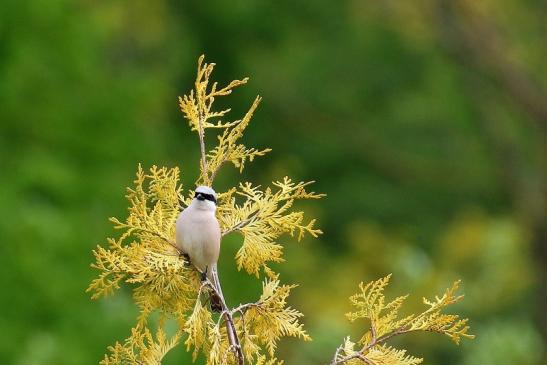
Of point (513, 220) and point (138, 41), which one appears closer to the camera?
point (513, 220)

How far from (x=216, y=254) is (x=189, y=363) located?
→ 1058 cm

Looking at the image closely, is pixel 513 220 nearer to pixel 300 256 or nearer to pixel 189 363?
pixel 300 256

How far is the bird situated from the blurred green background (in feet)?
28.0

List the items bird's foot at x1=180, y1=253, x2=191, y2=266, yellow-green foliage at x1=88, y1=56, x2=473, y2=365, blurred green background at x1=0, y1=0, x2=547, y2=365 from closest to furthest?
yellow-green foliage at x1=88, y1=56, x2=473, y2=365, bird's foot at x1=180, y1=253, x2=191, y2=266, blurred green background at x1=0, y1=0, x2=547, y2=365

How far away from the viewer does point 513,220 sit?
→ 24.1 metres

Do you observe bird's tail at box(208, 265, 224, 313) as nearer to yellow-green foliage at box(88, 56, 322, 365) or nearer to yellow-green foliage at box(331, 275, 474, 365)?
yellow-green foliage at box(88, 56, 322, 365)

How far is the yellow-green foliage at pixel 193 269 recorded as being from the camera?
153 inches

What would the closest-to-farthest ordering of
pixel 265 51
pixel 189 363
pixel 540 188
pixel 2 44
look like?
pixel 189 363
pixel 2 44
pixel 540 188
pixel 265 51

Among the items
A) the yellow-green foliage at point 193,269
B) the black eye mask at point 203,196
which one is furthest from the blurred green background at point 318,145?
the black eye mask at point 203,196

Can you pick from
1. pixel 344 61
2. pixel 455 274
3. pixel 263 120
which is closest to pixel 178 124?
pixel 263 120

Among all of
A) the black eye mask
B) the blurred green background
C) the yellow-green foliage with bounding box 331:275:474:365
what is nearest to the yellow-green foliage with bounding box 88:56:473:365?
the yellow-green foliage with bounding box 331:275:474:365

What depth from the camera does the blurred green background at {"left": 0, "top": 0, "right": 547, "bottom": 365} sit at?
15.4m

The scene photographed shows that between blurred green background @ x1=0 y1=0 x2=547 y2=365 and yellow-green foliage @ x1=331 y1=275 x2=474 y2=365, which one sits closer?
yellow-green foliage @ x1=331 y1=275 x2=474 y2=365

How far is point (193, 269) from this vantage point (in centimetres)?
407
